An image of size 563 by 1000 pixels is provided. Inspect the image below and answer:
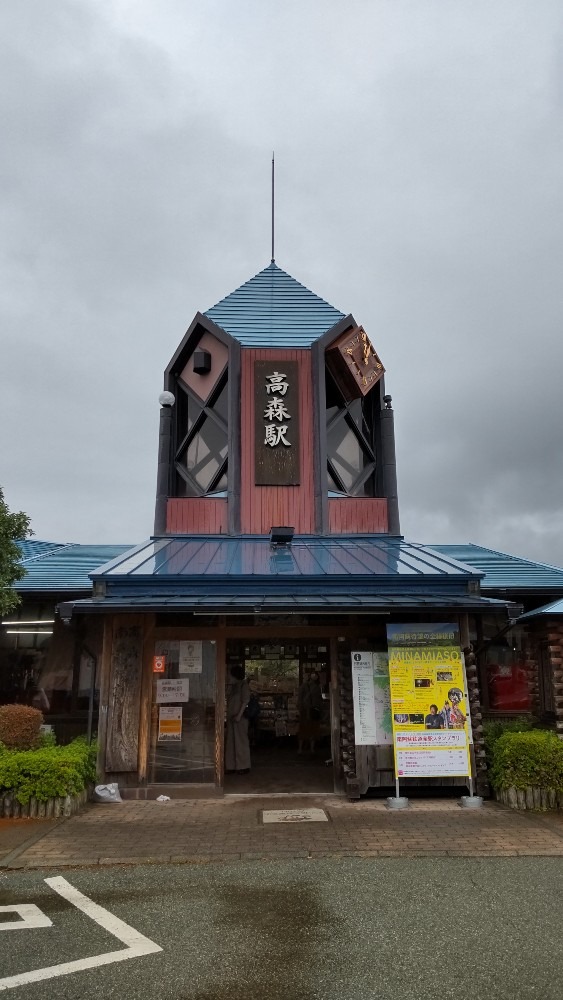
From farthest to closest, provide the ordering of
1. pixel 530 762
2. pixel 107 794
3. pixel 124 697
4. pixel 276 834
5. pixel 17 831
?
pixel 124 697, pixel 107 794, pixel 530 762, pixel 17 831, pixel 276 834

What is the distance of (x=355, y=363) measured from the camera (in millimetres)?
14953

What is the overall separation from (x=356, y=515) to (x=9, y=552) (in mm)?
6951

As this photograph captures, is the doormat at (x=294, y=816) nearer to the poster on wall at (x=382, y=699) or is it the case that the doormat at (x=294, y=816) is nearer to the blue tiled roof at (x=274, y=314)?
the poster on wall at (x=382, y=699)

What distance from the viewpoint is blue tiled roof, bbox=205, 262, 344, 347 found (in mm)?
15570

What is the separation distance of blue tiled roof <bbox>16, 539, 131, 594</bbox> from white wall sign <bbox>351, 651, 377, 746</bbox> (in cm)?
536

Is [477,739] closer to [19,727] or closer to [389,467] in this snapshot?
[389,467]

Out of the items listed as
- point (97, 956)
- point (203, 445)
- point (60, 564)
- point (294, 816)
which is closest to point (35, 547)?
point (60, 564)

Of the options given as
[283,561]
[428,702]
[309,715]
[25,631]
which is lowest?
[309,715]

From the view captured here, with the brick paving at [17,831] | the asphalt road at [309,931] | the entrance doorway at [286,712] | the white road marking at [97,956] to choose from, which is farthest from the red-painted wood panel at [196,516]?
the white road marking at [97,956]

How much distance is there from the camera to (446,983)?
4.55 m

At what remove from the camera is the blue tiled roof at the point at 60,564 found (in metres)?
12.8

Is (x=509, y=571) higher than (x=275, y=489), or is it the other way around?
(x=275, y=489)

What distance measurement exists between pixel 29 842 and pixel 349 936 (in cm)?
464

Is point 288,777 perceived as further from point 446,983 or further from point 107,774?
point 446,983
